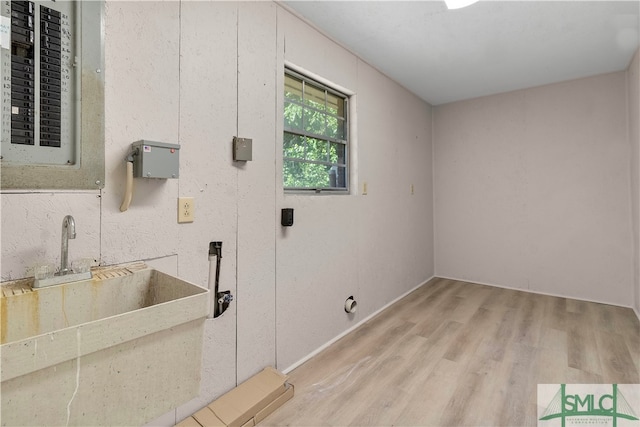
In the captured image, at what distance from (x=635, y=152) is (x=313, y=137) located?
3.26m

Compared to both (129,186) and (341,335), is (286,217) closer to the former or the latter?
(129,186)

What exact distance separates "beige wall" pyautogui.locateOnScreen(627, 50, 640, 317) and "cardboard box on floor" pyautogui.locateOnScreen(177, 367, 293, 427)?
12.1 ft

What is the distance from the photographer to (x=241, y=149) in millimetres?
1778

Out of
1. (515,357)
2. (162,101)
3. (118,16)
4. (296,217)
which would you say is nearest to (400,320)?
(515,357)

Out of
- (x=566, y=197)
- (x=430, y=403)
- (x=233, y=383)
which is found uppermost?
(x=566, y=197)

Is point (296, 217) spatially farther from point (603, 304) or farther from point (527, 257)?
point (603, 304)

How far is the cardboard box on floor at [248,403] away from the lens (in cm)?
155

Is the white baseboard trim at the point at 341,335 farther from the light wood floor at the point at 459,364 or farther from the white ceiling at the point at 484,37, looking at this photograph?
the white ceiling at the point at 484,37

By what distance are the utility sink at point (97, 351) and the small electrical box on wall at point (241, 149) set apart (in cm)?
82

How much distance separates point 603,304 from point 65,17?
16.8ft

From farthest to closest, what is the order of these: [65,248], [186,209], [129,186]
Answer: [186,209] < [129,186] < [65,248]

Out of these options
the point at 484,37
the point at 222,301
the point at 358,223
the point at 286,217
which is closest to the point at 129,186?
the point at 222,301

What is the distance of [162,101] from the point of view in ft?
4.83

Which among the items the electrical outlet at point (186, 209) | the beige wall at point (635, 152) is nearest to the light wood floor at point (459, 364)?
the beige wall at point (635, 152)
